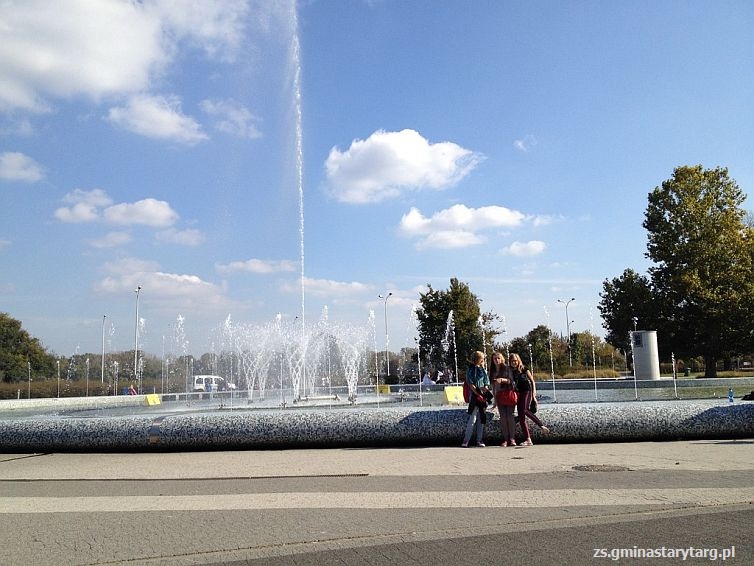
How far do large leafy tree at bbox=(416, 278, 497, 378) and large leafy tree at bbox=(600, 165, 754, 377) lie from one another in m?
13.8

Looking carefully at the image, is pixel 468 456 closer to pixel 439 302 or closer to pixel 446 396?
pixel 446 396

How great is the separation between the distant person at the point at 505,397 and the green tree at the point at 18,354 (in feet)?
190

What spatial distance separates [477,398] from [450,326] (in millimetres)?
43691

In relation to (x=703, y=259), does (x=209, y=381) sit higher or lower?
lower

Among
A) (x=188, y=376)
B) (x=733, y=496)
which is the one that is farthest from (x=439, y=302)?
(x=733, y=496)

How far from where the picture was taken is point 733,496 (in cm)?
666

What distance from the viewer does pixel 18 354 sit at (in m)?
60.8

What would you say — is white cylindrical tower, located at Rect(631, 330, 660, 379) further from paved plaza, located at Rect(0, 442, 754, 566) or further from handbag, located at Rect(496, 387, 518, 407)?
handbag, located at Rect(496, 387, 518, 407)

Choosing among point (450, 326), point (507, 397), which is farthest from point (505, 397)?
point (450, 326)

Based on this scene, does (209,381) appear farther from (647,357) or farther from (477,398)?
(477,398)

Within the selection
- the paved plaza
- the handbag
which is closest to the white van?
the paved plaza

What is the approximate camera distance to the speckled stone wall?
1088cm

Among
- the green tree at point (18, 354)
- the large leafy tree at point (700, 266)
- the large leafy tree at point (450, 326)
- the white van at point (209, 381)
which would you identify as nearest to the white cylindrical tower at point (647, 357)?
the large leafy tree at point (700, 266)

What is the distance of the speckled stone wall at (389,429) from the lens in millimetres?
10875
